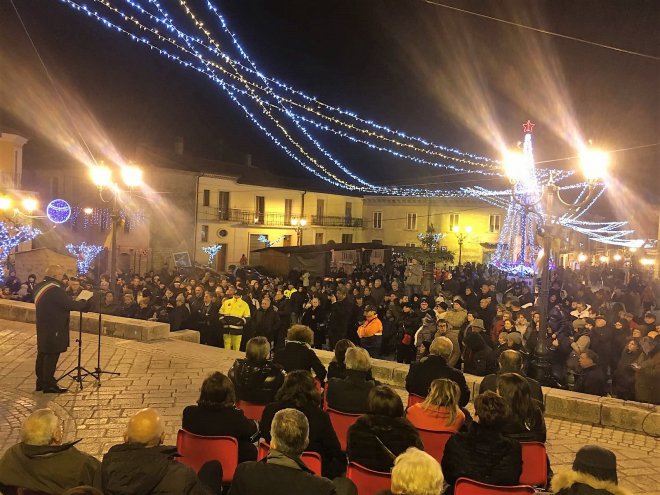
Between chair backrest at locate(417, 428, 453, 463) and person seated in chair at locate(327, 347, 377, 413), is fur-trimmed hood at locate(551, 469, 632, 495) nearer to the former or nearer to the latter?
chair backrest at locate(417, 428, 453, 463)

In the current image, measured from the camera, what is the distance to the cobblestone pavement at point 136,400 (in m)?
5.83

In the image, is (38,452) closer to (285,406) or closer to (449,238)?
(285,406)

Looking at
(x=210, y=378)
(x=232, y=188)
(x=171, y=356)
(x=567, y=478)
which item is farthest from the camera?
(x=232, y=188)

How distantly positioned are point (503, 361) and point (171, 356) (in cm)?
619

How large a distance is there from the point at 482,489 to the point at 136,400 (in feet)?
17.2

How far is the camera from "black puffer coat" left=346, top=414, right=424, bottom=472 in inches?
144

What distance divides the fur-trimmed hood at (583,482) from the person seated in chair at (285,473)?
113cm

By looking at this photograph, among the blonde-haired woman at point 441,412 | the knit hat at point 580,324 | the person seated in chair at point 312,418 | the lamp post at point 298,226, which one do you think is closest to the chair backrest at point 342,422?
the person seated in chair at point 312,418

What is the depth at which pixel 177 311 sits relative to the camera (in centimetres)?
1193

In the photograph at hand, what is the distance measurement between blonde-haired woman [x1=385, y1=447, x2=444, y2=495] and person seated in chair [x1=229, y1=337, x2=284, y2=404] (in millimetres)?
2510

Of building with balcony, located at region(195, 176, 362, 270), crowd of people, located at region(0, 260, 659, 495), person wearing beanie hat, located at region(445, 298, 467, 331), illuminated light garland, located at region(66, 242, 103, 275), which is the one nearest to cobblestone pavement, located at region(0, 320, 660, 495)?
crowd of people, located at region(0, 260, 659, 495)

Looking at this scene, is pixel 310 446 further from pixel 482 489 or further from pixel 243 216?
pixel 243 216

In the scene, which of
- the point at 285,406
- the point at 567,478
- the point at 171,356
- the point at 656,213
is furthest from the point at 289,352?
the point at 656,213

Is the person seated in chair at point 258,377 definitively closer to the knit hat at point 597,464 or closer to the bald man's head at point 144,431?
the bald man's head at point 144,431
